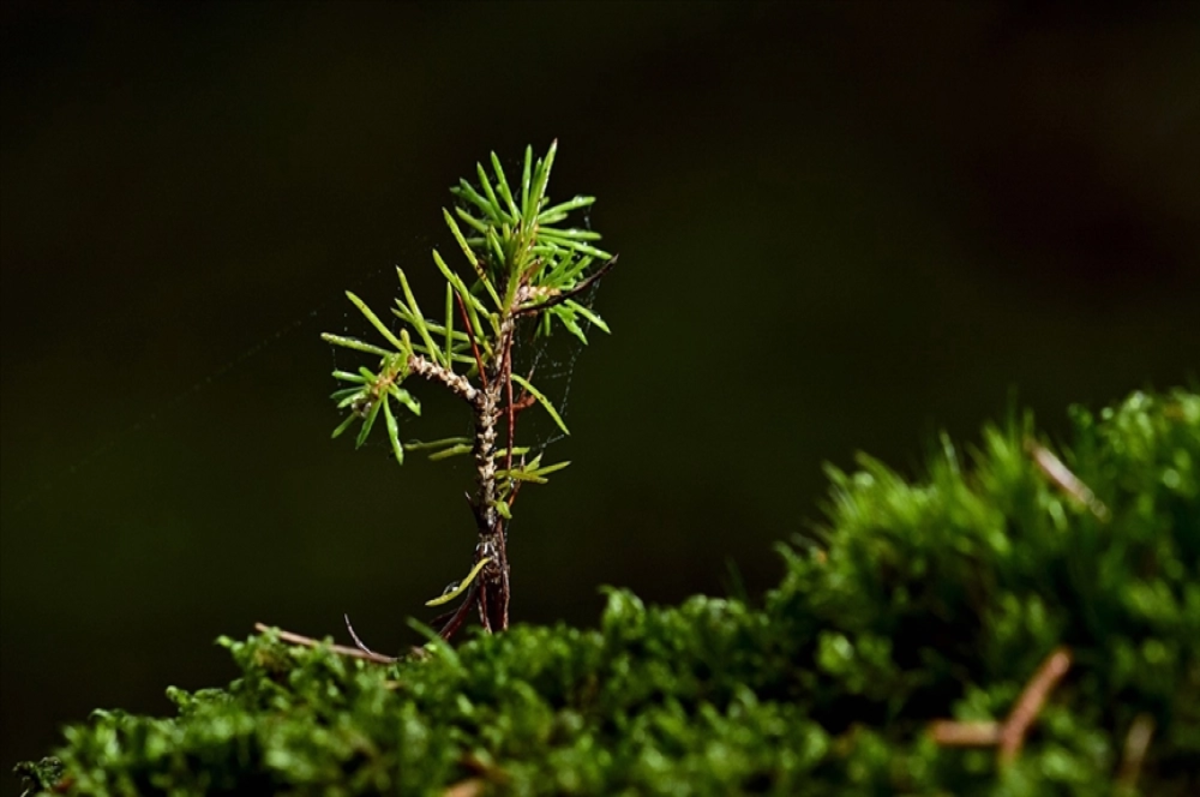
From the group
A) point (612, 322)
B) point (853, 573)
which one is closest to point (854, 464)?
point (612, 322)

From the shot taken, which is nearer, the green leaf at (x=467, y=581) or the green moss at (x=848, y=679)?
the green moss at (x=848, y=679)

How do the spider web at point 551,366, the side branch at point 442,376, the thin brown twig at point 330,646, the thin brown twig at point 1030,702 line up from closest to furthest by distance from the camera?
the thin brown twig at point 1030,702 < the thin brown twig at point 330,646 < the side branch at point 442,376 < the spider web at point 551,366

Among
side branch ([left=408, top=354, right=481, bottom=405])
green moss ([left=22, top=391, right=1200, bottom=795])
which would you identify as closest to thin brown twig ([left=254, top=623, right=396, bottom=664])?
green moss ([left=22, top=391, right=1200, bottom=795])

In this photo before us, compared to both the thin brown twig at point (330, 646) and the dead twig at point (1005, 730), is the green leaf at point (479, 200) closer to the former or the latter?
the thin brown twig at point (330, 646)

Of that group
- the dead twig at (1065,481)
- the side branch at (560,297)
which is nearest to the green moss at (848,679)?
the dead twig at (1065,481)

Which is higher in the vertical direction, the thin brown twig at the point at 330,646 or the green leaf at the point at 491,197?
the green leaf at the point at 491,197

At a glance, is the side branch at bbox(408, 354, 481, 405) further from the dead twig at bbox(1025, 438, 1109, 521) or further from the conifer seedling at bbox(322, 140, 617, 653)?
the dead twig at bbox(1025, 438, 1109, 521)

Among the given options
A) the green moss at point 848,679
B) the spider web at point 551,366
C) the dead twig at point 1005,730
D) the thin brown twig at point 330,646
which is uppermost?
the spider web at point 551,366

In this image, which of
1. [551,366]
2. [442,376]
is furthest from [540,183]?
[551,366]
